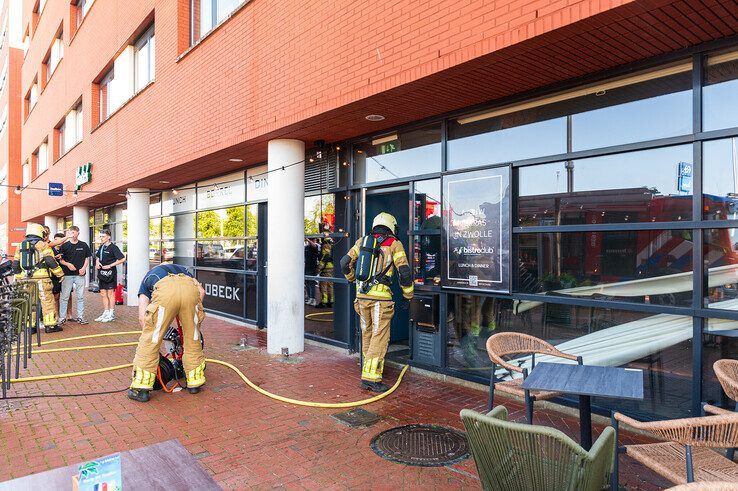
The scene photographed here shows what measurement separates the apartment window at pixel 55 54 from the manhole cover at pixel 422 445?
19861mm

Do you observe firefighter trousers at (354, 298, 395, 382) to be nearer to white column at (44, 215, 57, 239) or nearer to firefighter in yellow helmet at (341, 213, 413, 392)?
firefighter in yellow helmet at (341, 213, 413, 392)

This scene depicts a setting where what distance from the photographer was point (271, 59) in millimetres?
6996

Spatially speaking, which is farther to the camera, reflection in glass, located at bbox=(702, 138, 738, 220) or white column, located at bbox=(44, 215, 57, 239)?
white column, located at bbox=(44, 215, 57, 239)

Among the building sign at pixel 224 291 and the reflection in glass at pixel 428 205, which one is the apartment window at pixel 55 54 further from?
the reflection in glass at pixel 428 205

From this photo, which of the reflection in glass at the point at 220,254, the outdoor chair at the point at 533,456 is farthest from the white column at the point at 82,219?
the outdoor chair at the point at 533,456

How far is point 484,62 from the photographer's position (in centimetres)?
443

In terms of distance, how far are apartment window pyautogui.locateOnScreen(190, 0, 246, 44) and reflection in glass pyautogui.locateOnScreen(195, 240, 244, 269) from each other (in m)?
4.09

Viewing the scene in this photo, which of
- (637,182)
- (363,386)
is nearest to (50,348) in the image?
(363,386)

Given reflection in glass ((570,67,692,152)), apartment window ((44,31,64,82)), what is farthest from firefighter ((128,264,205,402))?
apartment window ((44,31,64,82))

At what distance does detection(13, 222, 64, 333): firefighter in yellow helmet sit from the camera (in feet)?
29.0

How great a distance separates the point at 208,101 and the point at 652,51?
22.2 feet

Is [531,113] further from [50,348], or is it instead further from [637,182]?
[50,348]

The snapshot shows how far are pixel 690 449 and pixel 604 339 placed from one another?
2542 mm

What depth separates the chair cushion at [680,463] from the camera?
2541 millimetres
